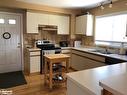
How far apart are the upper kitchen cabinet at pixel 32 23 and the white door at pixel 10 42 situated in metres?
0.48

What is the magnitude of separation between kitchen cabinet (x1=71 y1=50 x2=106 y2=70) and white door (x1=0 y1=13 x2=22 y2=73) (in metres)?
2.07

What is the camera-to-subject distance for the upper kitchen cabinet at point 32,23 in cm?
420

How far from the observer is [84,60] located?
13.1ft

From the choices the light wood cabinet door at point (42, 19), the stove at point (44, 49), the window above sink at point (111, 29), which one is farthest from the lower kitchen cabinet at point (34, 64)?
the window above sink at point (111, 29)

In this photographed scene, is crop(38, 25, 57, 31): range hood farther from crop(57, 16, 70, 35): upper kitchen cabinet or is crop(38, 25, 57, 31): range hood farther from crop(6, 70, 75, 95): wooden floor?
crop(6, 70, 75, 95): wooden floor

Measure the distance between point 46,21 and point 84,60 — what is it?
6.45 ft

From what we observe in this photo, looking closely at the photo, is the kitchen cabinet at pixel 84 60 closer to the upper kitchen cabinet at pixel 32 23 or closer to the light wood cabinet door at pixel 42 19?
the light wood cabinet door at pixel 42 19

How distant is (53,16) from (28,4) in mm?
982

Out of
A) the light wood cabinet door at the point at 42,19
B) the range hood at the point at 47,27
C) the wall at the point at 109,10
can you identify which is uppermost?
the wall at the point at 109,10

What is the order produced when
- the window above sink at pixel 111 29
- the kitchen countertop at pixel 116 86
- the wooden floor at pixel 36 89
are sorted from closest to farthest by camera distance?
the kitchen countertop at pixel 116 86 → the wooden floor at pixel 36 89 → the window above sink at pixel 111 29

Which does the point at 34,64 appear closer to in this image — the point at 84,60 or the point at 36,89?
the point at 36,89

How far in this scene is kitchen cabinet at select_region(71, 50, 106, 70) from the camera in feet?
11.1

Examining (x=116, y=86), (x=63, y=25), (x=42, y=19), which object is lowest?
(x=116, y=86)

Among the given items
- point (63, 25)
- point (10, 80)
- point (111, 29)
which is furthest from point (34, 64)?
point (111, 29)
